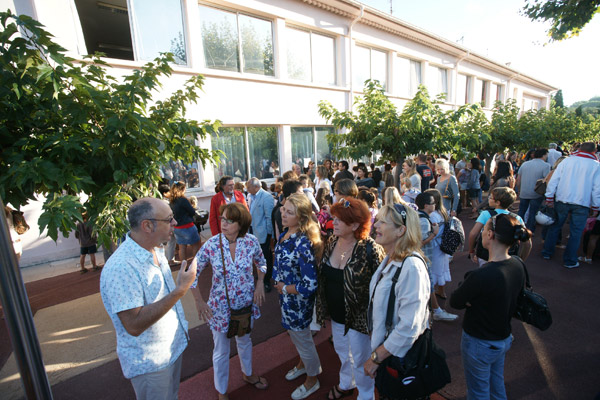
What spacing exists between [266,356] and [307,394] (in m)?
0.85

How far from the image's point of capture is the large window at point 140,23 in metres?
7.69

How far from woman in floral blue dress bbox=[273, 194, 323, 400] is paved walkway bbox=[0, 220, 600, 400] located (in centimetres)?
38

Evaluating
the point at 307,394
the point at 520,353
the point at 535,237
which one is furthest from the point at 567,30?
the point at 307,394

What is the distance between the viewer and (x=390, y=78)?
13.9 metres

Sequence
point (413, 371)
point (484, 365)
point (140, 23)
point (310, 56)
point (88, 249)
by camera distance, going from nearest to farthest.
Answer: point (413, 371) → point (484, 365) → point (88, 249) → point (140, 23) → point (310, 56)

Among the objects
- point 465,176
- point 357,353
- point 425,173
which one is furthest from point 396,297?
point 465,176

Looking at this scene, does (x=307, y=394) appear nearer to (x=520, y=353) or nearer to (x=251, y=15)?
(x=520, y=353)

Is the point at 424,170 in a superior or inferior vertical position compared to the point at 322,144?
inferior

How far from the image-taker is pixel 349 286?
255 centimetres

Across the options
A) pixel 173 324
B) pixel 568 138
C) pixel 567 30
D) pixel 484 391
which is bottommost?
pixel 484 391

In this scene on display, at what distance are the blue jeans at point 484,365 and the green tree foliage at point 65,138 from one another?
325 centimetres

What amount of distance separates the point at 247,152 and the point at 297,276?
7548 millimetres

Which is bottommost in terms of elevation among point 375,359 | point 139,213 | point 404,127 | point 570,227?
point 570,227

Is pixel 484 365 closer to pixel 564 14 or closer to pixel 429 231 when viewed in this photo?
pixel 429 231
